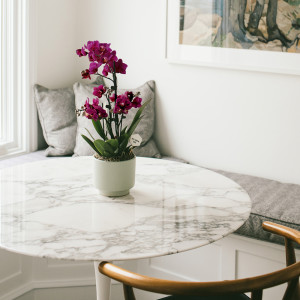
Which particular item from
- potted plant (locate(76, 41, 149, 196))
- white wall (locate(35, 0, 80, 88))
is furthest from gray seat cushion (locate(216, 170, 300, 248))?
white wall (locate(35, 0, 80, 88))

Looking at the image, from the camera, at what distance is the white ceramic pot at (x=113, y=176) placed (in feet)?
5.81

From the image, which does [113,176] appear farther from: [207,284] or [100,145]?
[207,284]

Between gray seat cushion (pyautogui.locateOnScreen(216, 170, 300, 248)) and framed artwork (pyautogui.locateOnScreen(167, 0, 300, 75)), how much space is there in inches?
23.8

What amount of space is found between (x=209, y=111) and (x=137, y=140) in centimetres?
129

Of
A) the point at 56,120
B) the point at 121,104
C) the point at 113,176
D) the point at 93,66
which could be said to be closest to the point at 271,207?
the point at 113,176

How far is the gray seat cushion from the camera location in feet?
7.59

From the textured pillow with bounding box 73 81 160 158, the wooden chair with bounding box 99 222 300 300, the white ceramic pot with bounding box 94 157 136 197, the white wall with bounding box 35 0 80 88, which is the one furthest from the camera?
the white wall with bounding box 35 0 80 88

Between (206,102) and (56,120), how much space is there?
896 mm

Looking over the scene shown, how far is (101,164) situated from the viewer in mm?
1772

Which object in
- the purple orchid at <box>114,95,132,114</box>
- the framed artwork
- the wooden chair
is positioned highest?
the framed artwork

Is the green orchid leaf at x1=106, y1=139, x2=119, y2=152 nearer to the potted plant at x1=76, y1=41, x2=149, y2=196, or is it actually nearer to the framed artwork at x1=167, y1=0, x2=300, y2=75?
the potted plant at x1=76, y1=41, x2=149, y2=196

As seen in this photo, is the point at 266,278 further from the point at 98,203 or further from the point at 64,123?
the point at 64,123

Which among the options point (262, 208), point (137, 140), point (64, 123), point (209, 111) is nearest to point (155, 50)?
point (209, 111)

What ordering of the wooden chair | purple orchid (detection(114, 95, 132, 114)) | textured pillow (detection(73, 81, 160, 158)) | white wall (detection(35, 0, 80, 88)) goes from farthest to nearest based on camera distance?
white wall (detection(35, 0, 80, 88)) → textured pillow (detection(73, 81, 160, 158)) → purple orchid (detection(114, 95, 132, 114)) → the wooden chair
